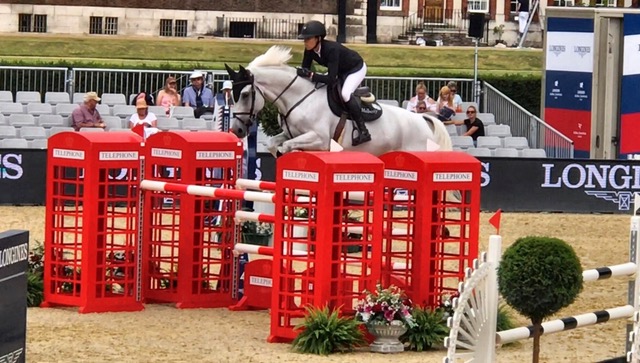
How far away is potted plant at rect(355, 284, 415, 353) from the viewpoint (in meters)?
13.5

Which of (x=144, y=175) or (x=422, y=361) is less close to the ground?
(x=144, y=175)

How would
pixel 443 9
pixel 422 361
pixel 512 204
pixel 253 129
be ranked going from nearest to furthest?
pixel 422 361 < pixel 253 129 < pixel 512 204 < pixel 443 9

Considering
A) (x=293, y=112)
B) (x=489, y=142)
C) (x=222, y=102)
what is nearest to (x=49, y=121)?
(x=222, y=102)

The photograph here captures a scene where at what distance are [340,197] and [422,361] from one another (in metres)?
1.48

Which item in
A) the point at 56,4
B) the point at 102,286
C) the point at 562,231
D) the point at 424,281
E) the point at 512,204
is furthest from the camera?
the point at 56,4

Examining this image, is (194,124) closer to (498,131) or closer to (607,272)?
(498,131)

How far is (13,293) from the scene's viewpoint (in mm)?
10680

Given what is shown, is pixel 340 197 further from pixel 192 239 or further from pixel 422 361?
pixel 192 239

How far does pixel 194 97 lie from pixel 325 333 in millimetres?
15098

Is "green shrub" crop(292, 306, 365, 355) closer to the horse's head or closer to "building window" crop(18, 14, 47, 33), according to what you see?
the horse's head

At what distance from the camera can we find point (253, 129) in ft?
57.8

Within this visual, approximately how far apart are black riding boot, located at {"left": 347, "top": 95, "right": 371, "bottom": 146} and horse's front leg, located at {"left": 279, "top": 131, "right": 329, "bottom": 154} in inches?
26.2

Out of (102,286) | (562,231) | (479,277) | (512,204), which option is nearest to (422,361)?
(479,277)

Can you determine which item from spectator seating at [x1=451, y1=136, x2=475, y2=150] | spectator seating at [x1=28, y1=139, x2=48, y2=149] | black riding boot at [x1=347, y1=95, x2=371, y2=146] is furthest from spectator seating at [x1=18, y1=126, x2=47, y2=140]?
black riding boot at [x1=347, y1=95, x2=371, y2=146]
